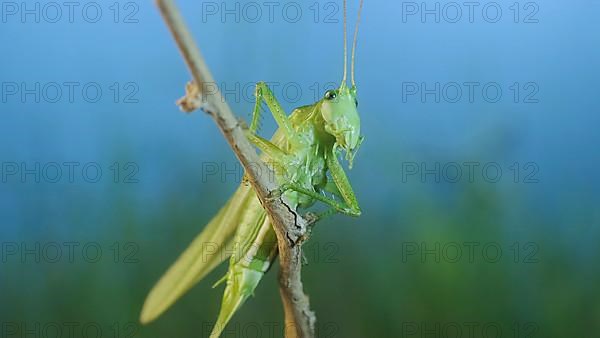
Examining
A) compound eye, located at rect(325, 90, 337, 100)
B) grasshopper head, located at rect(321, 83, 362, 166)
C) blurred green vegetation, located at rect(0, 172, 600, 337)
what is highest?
compound eye, located at rect(325, 90, 337, 100)

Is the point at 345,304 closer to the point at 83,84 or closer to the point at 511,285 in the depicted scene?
the point at 511,285

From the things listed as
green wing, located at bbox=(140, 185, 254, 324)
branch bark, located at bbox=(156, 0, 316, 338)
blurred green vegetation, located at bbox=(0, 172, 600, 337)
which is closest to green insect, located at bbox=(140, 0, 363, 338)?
green wing, located at bbox=(140, 185, 254, 324)

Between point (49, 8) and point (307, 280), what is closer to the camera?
point (49, 8)

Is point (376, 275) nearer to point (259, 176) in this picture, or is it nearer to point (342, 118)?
point (342, 118)

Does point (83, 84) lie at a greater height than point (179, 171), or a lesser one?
greater

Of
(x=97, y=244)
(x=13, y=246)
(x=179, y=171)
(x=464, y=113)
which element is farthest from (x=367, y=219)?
(x=13, y=246)

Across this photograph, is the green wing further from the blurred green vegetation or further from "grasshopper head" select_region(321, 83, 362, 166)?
the blurred green vegetation
